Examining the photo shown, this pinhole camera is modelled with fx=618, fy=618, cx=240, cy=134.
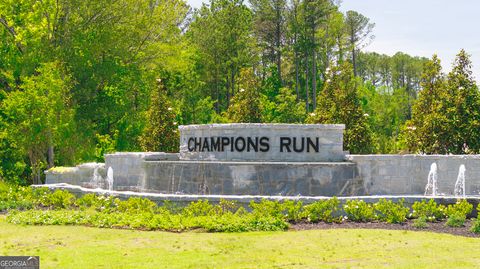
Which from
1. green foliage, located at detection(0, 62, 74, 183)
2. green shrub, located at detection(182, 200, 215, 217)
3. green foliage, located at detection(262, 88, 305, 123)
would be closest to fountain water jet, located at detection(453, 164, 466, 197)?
green shrub, located at detection(182, 200, 215, 217)

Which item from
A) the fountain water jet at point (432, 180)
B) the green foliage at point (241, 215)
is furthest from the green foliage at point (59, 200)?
the fountain water jet at point (432, 180)

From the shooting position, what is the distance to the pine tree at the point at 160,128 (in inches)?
1448

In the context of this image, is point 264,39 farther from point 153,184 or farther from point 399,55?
point 153,184

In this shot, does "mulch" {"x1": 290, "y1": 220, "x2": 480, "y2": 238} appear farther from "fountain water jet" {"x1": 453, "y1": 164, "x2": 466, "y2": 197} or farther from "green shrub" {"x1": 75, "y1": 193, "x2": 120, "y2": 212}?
"green shrub" {"x1": 75, "y1": 193, "x2": 120, "y2": 212}

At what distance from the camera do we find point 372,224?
1520 centimetres

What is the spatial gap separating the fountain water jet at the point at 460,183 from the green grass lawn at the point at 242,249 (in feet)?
18.3

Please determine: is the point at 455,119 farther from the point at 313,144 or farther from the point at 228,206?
the point at 228,206

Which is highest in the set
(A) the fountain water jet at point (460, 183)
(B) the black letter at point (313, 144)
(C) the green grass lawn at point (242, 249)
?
(B) the black letter at point (313, 144)

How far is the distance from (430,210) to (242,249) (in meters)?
5.87

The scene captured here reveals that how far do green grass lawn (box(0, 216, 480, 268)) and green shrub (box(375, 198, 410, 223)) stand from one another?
4.46 feet

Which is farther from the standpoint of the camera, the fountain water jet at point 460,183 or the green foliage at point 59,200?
the green foliage at point 59,200

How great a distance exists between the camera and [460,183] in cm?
1869

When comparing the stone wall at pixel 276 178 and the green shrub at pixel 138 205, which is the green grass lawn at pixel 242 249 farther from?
the stone wall at pixel 276 178

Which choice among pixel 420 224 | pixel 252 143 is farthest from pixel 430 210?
pixel 252 143
